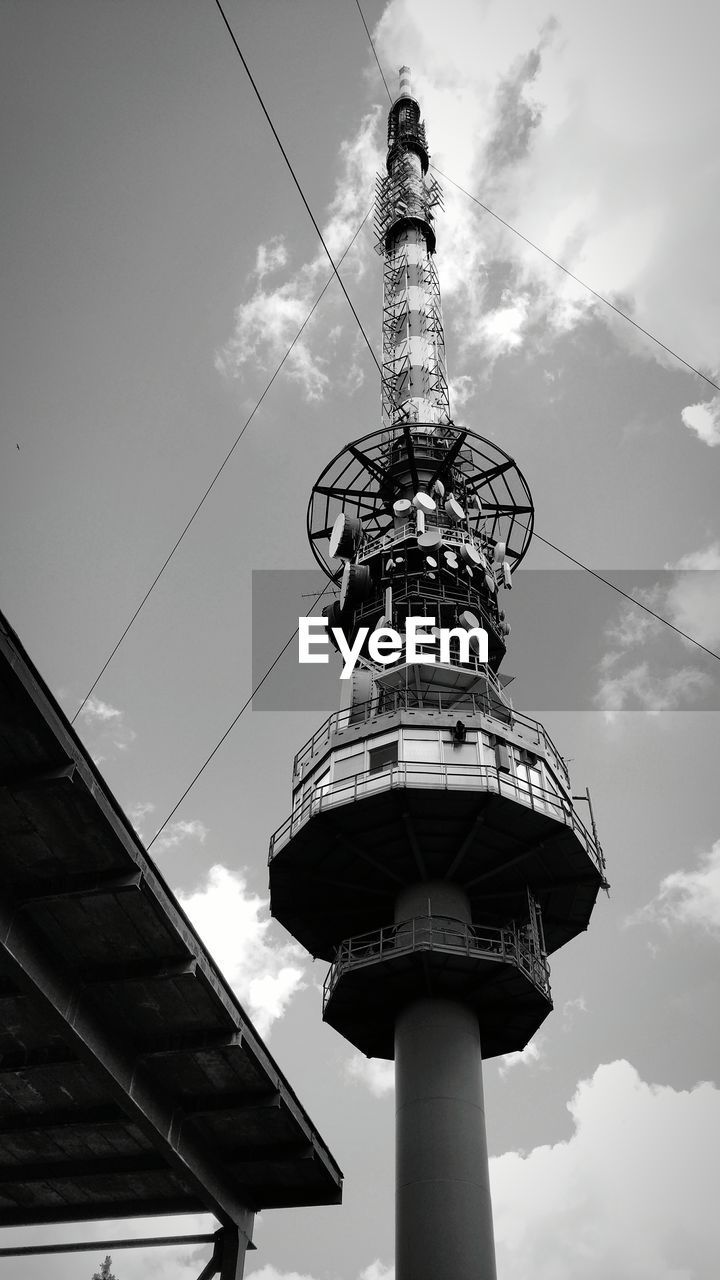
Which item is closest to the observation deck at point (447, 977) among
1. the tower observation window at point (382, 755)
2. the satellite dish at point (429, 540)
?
the tower observation window at point (382, 755)

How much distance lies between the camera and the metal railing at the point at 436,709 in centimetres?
3434

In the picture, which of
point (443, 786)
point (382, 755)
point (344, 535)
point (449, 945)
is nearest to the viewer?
point (449, 945)

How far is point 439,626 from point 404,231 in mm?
28469

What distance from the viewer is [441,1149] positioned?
2659 centimetres

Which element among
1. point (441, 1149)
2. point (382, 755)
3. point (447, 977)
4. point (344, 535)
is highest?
point (344, 535)

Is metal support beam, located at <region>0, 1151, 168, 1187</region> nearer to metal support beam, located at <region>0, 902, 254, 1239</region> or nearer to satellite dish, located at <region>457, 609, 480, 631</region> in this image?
metal support beam, located at <region>0, 902, 254, 1239</region>

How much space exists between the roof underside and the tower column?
2.11 metres

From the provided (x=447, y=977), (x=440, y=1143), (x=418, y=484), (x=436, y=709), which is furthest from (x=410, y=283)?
(x=440, y=1143)

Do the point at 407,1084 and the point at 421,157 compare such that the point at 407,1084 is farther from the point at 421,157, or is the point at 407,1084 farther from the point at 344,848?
the point at 421,157

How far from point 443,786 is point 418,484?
55.3 ft

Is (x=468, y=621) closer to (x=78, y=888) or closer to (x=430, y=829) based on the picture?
(x=430, y=829)

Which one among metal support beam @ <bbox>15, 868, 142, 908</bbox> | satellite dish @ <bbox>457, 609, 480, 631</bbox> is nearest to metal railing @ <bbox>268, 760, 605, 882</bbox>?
satellite dish @ <bbox>457, 609, 480, 631</bbox>

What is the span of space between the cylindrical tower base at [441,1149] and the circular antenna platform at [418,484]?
64.0ft

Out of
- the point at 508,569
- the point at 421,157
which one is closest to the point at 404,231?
the point at 421,157
